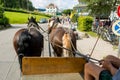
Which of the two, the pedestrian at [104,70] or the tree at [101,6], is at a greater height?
the pedestrian at [104,70]

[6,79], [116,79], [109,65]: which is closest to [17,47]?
[6,79]

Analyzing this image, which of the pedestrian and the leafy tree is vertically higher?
the pedestrian

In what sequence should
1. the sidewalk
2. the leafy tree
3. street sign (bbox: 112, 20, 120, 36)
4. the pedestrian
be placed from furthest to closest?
the leafy tree
the sidewalk
street sign (bbox: 112, 20, 120, 36)
the pedestrian

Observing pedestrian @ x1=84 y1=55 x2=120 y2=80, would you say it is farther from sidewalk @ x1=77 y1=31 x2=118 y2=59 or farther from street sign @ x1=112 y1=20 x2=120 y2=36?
sidewalk @ x1=77 y1=31 x2=118 y2=59

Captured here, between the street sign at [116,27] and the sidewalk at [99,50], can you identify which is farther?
the sidewalk at [99,50]

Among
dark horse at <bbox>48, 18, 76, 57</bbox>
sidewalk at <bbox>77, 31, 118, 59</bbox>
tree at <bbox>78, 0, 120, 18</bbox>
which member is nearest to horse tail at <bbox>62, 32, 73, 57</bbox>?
dark horse at <bbox>48, 18, 76, 57</bbox>

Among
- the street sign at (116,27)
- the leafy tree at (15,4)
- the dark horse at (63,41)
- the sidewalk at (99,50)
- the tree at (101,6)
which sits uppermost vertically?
the street sign at (116,27)

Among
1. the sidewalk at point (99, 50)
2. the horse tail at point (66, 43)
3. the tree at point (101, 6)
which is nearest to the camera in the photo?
the horse tail at point (66, 43)

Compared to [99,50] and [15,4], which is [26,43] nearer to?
[99,50]

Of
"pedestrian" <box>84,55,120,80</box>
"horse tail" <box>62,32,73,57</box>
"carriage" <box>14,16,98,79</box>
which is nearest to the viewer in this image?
"pedestrian" <box>84,55,120,80</box>

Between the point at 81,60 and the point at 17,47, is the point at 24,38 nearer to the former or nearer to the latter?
the point at 17,47

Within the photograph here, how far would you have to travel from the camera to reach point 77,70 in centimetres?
567

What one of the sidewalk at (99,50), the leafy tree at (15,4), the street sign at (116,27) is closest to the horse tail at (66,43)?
the street sign at (116,27)

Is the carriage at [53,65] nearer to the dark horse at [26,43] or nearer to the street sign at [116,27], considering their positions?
the dark horse at [26,43]
